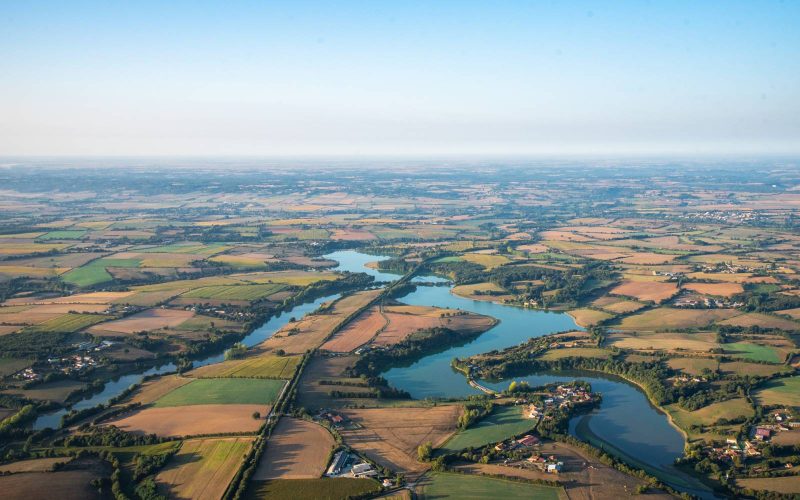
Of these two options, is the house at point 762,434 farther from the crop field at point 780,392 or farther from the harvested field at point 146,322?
the harvested field at point 146,322

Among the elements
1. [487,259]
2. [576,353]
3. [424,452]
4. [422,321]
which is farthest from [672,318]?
[424,452]

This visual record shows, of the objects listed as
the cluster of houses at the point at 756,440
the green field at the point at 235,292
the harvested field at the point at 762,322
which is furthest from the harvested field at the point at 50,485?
the harvested field at the point at 762,322

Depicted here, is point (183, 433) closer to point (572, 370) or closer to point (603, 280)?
point (572, 370)

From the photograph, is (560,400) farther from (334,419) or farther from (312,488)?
(312,488)

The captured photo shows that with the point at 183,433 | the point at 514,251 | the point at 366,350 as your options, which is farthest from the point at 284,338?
the point at 514,251

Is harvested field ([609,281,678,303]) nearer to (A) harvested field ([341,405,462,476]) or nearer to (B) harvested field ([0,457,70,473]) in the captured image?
(A) harvested field ([341,405,462,476])
